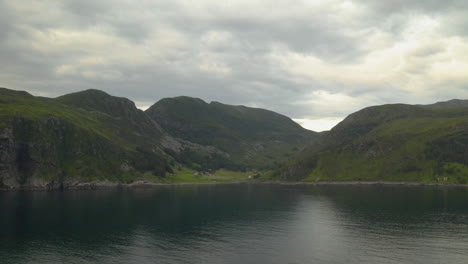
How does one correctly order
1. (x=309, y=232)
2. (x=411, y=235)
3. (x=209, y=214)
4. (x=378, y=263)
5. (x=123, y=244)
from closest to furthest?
(x=378, y=263) → (x=123, y=244) → (x=411, y=235) → (x=309, y=232) → (x=209, y=214)

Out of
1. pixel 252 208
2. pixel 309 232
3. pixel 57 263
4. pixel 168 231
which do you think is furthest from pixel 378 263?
pixel 252 208

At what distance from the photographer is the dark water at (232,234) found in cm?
7775

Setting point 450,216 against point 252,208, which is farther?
point 252,208

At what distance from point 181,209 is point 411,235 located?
4010 inches

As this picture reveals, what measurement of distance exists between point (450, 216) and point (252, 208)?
8528 cm

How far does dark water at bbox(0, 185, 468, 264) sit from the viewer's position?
255 feet

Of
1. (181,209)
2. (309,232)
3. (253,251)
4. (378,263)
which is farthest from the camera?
(181,209)

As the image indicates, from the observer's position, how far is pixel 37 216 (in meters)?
126

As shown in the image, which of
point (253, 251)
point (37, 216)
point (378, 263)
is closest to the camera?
point (378, 263)

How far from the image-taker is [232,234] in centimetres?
10312

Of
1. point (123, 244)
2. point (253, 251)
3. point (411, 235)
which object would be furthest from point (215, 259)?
point (411, 235)

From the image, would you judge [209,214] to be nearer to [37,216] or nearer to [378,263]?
[37,216]

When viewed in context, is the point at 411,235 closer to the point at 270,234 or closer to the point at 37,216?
the point at 270,234

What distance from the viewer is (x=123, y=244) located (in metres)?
89.7
